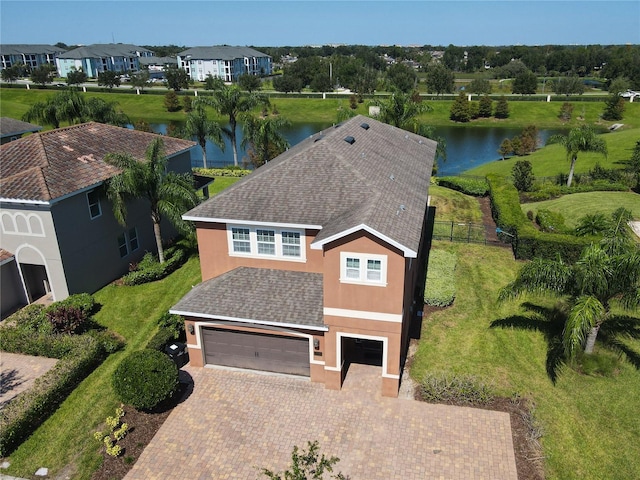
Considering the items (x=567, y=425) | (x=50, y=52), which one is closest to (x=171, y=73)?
(x=50, y=52)

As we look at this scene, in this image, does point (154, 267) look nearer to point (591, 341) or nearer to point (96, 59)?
point (591, 341)

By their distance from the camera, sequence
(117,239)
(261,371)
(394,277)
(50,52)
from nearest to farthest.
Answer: (394,277), (261,371), (117,239), (50,52)

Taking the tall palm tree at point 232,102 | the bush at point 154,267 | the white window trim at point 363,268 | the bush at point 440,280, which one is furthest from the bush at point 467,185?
the white window trim at point 363,268

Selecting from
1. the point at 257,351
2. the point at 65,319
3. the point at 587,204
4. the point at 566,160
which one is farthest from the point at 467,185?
the point at 65,319

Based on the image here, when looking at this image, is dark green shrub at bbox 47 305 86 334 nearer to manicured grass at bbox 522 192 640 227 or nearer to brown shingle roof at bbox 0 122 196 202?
brown shingle roof at bbox 0 122 196 202

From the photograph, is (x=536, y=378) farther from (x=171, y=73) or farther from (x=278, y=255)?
(x=171, y=73)

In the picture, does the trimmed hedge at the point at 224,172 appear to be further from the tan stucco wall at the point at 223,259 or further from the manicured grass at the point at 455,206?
the tan stucco wall at the point at 223,259

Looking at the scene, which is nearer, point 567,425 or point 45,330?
point 567,425
